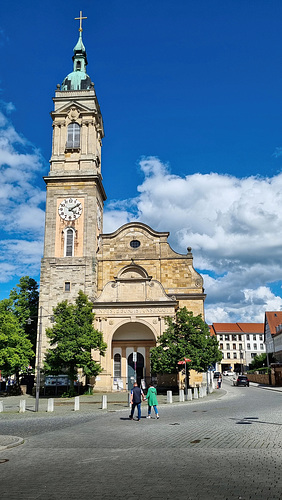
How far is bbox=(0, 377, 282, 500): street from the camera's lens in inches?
309

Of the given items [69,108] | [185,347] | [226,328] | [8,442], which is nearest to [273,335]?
[226,328]

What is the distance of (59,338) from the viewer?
3581 centimetres

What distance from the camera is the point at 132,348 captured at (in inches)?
1702

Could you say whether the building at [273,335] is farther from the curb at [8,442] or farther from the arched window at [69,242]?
the curb at [8,442]

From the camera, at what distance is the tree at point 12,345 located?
37781 mm

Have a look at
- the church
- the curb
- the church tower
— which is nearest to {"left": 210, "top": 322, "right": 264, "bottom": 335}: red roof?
the church

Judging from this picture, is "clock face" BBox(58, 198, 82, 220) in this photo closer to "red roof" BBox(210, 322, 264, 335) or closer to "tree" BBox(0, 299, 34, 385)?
"tree" BBox(0, 299, 34, 385)

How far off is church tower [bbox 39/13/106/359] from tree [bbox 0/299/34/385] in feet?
7.12

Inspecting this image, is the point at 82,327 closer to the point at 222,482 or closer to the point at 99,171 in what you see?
the point at 99,171

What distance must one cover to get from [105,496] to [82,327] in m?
29.3

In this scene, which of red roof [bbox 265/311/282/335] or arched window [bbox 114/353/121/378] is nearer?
arched window [bbox 114/353/121/378]

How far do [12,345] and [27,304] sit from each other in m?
5.87

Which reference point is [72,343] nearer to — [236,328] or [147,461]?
[147,461]

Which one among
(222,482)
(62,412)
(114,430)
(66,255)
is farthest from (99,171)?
(222,482)
